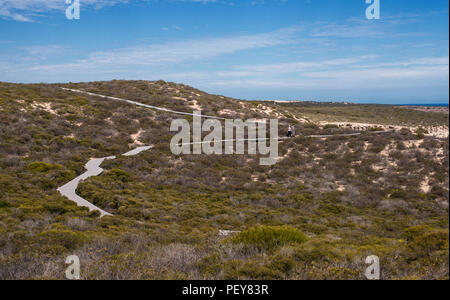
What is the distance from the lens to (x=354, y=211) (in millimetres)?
12094

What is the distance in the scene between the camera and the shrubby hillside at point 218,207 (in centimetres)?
608

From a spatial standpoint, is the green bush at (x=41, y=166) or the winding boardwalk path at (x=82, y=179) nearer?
the winding boardwalk path at (x=82, y=179)

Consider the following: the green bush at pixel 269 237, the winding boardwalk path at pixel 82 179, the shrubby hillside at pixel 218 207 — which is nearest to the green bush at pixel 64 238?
the shrubby hillside at pixel 218 207

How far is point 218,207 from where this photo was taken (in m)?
14.7

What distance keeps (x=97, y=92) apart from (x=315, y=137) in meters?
33.3

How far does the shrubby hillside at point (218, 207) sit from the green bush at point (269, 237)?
3 centimetres

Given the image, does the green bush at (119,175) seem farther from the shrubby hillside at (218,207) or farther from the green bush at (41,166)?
the green bush at (41,166)

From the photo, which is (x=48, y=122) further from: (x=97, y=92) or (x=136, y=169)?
(x=97, y=92)

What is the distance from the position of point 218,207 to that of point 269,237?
666 cm

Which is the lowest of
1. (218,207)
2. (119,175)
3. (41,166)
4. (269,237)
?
(218,207)

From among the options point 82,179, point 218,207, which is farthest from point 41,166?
point 218,207

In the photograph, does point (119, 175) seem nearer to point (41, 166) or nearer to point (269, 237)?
point (41, 166)
